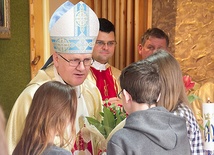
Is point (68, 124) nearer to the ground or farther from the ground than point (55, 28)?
nearer to the ground

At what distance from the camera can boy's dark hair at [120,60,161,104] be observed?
180 cm

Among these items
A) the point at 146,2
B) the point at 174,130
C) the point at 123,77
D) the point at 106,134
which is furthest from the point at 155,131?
the point at 146,2

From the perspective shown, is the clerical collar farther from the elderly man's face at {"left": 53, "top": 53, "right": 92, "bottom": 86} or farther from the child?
the child

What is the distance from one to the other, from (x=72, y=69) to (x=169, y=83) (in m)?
0.61

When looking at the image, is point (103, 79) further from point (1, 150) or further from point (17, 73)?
point (1, 150)

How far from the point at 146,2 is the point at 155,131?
330cm

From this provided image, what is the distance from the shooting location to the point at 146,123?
1739 millimetres

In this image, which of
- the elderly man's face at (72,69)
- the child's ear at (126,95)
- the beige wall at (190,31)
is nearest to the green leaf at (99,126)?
the elderly man's face at (72,69)

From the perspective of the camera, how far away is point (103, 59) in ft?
12.6

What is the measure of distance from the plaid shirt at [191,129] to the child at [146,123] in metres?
0.12

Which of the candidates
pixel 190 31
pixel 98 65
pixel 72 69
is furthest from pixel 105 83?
pixel 72 69

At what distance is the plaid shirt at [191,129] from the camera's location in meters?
1.96

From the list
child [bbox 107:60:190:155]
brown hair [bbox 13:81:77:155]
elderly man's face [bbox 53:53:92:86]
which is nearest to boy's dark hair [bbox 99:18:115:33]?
elderly man's face [bbox 53:53:92:86]

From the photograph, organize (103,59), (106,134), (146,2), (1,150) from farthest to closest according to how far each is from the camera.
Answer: (146,2) < (103,59) < (106,134) < (1,150)
